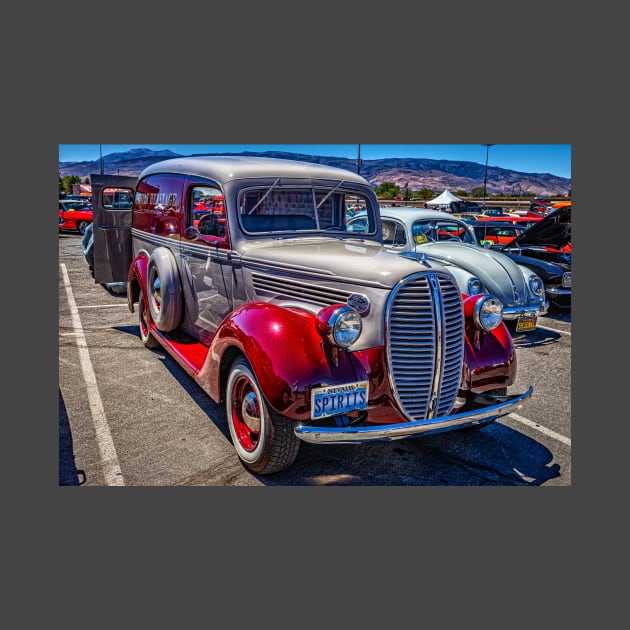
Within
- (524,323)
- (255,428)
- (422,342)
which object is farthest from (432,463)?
(524,323)

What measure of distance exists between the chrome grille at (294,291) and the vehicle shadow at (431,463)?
116 centimetres

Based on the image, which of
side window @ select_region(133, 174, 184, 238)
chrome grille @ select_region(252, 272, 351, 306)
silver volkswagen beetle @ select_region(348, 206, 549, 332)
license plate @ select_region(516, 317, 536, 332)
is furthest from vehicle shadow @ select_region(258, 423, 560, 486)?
side window @ select_region(133, 174, 184, 238)

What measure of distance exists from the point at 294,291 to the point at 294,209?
1.11m

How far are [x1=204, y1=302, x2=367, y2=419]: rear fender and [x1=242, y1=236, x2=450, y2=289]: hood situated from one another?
399 mm

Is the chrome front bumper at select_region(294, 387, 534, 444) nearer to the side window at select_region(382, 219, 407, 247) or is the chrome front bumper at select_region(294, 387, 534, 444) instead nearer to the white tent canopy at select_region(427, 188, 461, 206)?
the side window at select_region(382, 219, 407, 247)

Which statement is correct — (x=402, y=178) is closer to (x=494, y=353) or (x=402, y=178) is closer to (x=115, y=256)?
(x=115, y=256)

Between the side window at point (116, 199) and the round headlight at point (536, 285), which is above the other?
the side window at point (116, 199)

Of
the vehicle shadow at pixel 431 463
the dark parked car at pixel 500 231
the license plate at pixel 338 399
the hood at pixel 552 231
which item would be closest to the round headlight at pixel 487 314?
the vehicle shadow at pixel 431 463

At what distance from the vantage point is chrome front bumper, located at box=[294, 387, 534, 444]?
9.64 feet

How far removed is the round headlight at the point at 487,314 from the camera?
379 centimetres

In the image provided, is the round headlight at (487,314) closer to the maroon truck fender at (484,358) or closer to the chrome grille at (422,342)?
the maroon truck fender at (484,358)

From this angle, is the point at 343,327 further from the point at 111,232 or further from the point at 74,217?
the point at 74,217

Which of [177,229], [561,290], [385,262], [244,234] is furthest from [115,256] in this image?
[561,290]

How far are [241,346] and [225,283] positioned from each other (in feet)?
4.13
